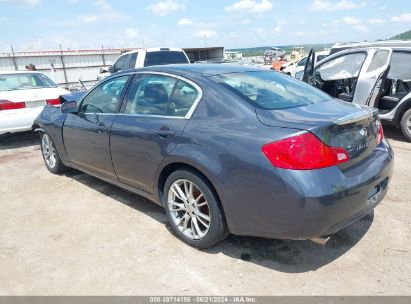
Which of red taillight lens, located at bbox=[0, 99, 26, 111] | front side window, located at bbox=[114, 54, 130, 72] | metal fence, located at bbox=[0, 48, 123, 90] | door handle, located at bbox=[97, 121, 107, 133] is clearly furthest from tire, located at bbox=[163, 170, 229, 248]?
metal fence, located at bbox=[0, 48, 123, 90]

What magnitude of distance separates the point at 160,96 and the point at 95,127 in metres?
1.07

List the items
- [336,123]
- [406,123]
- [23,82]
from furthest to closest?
1. [23,82]
2. [406,123]
3. [336,123]

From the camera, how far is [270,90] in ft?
11.2

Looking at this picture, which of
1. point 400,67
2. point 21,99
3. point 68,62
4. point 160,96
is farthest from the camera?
point 68,62

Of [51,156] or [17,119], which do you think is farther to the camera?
[17,119]

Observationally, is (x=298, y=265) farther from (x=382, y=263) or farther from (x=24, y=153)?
(x=24, y=153)

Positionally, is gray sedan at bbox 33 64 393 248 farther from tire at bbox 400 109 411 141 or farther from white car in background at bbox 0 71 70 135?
tire at bbox 400 109 411 141

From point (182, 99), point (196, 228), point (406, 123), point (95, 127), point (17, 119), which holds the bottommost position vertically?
point (406, 123)

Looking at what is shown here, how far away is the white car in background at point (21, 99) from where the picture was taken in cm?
712

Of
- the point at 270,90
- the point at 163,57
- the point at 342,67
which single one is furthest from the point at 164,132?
the point at 163,57

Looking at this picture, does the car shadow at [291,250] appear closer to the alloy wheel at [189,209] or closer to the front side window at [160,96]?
the alloy wheel at [189,209]

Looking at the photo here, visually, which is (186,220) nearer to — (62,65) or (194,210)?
(194,210)

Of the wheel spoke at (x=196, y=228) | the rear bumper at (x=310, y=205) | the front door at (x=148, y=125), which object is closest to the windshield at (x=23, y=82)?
the front door at (x=148, y=125)

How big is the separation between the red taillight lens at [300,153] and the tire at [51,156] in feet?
12.5
